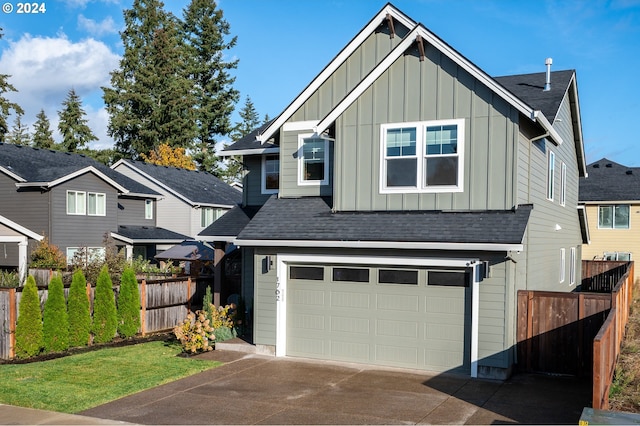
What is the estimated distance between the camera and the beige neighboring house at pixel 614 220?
31891 millimetres

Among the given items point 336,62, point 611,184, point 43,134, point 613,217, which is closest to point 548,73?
point 336,62

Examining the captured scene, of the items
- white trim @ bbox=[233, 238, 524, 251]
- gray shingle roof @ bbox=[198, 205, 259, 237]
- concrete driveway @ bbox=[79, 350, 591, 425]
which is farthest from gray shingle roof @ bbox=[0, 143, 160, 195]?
concrete driveway @ bbox=[79, 350, 591, 425]

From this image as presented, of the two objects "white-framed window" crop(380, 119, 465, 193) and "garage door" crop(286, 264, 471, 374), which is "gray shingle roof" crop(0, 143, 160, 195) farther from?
"white-framed window" crop(380, 119, 465, 193)

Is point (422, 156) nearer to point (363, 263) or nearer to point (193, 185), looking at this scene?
point (363, 263)

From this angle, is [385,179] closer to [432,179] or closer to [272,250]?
[432,179]

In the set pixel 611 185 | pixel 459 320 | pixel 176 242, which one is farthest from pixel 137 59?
pixel 459 320

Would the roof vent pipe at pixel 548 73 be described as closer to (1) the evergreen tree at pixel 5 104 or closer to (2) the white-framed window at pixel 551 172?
(2) the white-framed window at pixel 551 172

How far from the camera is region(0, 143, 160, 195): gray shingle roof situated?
30359mm

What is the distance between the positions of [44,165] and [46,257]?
7187mm

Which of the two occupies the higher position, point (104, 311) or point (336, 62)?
point (336, 62)

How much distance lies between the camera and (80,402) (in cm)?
1060

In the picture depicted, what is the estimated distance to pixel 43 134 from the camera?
68.2 meters

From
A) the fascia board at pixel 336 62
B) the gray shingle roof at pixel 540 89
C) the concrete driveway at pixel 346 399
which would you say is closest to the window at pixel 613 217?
the gray shingle roof at pixel 540 89

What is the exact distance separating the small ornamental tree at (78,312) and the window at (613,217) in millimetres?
26660
